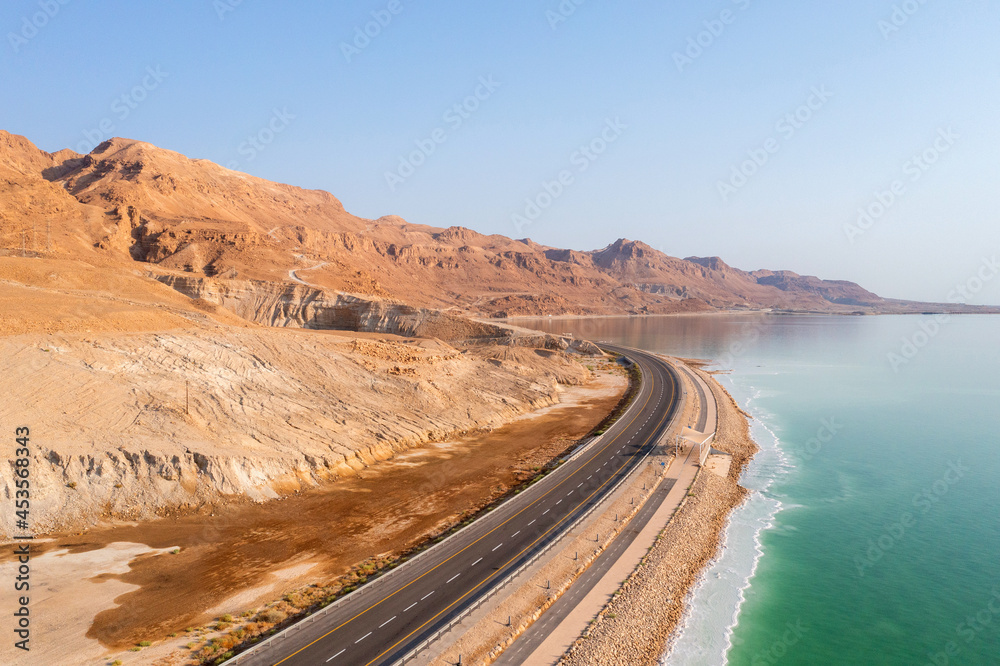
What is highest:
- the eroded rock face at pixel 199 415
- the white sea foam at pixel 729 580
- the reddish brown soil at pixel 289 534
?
the eroded rock face at pixel 199 415

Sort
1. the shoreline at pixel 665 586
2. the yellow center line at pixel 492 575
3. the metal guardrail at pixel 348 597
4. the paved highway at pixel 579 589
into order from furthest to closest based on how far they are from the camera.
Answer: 1. the shoreline at pixel 665 586
2. the paved highway at pixel 579 589
3. the yellow center line at pixel 492 575
4. the metal guardrail at pixel 348 597

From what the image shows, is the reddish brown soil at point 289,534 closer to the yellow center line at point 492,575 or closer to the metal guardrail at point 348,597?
the metal guardrail at point 348,597

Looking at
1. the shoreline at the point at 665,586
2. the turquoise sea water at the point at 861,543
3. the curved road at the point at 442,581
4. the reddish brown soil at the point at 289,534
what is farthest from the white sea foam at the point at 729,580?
the reddish brown soil at the point at 289,534

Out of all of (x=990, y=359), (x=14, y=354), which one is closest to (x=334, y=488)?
(x=14, y=354)

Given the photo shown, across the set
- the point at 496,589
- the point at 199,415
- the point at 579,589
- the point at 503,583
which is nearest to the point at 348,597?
the point at 496,589

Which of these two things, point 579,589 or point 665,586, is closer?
point 579,589

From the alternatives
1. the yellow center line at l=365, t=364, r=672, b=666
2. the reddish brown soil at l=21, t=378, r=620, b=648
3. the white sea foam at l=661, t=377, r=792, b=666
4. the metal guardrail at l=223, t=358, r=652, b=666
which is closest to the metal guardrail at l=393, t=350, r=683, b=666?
the metal guardrail at l=223, t=358, r=652, b=666

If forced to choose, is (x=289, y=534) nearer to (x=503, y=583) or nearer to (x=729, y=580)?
(x=503, y=583)
